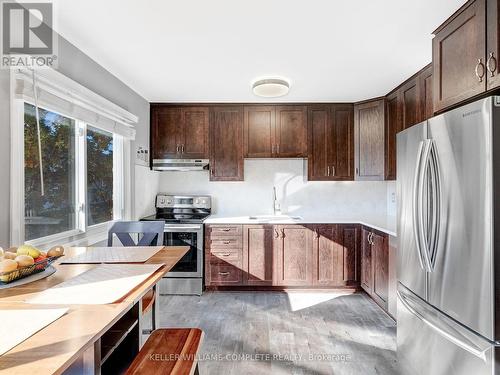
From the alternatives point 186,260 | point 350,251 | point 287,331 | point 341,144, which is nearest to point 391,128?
point 341,144

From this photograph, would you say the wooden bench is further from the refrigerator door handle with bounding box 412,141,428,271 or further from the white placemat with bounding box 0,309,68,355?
the refrigerator door handle with bounding box 412,141,428,271

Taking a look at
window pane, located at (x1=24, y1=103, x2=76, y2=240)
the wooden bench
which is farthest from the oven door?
the wooden bench

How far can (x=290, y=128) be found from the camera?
150 inches

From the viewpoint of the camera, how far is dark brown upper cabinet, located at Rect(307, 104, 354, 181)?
150 inches

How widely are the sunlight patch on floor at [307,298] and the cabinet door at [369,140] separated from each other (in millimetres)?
1460

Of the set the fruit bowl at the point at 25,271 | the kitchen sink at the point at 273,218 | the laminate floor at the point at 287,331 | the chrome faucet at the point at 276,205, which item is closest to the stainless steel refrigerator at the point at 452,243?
the laminate floor at the point at 287,331

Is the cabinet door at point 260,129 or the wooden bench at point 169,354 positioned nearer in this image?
the wooden bench at point 169,354

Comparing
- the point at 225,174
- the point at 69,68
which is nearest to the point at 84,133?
the point at 69,68

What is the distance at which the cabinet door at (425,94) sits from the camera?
2.55 meters

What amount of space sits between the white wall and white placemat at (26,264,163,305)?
8.57 ft

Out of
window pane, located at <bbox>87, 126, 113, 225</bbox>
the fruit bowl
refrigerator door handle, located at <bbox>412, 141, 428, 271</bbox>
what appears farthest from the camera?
window pane, located at <bbox>87, 126, 113, 225</bbox>

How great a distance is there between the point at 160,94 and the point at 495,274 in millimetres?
3390

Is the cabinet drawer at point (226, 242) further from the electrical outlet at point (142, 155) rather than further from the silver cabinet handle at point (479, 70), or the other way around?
the silver cabinet handle at point (479, 70)

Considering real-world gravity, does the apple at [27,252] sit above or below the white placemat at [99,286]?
above
